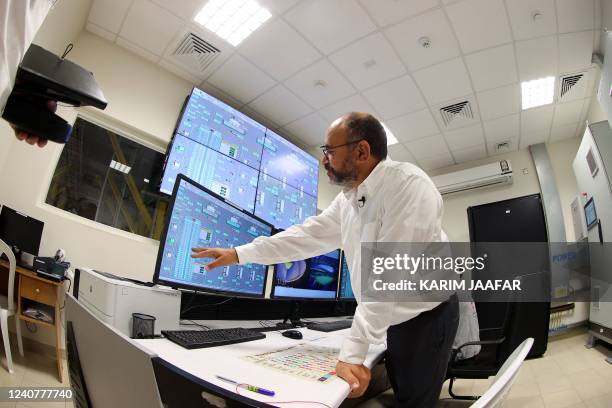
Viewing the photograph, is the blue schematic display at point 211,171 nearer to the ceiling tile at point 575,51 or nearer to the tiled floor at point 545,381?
the tiled floor at point 545,381

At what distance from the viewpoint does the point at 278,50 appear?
2.91 meters

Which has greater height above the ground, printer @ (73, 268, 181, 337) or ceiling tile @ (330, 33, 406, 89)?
ceiling tile @ (330, 33, 406, 89)

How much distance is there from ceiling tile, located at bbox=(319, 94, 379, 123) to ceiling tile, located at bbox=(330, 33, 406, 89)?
0.23 m

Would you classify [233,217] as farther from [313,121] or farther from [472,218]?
[472,218]

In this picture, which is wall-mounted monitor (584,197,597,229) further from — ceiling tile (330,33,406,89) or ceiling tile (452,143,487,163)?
ceiling tile (330,33,406,89)

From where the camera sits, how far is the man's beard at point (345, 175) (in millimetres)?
1154

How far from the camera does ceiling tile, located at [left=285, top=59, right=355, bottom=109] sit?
3.13 m

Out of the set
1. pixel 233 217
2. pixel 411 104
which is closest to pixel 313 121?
pixel 411 104

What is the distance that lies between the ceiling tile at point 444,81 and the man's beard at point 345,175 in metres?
2.62

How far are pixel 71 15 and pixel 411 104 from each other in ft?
12.2

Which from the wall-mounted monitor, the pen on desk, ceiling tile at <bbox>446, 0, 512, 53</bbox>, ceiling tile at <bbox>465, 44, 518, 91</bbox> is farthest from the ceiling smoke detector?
the pen on desk

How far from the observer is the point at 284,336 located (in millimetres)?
1188

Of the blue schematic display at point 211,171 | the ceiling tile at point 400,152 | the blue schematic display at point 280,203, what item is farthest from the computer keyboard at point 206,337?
the ceiling tile at point 400,152

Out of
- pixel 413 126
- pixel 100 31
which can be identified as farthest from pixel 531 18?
pixel 100 31
